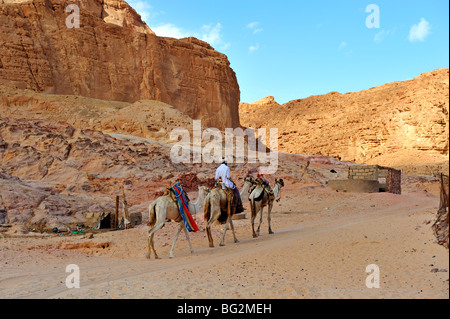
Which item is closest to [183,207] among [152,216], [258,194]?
[152,216]

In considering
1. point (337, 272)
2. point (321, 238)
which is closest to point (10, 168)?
point (321, 238)

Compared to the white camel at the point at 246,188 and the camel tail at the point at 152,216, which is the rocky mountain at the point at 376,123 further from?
the camel tail at the point at 152,216

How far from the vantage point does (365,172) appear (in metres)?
30.5

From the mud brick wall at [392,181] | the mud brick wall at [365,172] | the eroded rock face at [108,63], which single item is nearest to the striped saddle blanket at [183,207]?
the mud brick wall at [365,172]

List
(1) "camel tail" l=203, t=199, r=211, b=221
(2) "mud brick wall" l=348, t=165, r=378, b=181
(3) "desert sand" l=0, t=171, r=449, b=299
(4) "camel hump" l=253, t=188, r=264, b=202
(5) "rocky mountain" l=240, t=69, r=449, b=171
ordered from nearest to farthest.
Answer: (3) "desert sand" l=0, t=171, r=449, b=299
(1) "camel tail" l=203, t=199, r=211, b=221
(4) "camel hump" l=253, t=188, r=264, b=202
(2) "mud brick wall" l=348, t=165, r=378, b=181
(5) "rocky mountain" l=240, t=69, r=449, b=171

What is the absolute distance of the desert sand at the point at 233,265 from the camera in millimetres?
6305

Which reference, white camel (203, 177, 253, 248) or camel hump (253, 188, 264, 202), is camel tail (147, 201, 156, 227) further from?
camel hump (253, 188, 264, 202)

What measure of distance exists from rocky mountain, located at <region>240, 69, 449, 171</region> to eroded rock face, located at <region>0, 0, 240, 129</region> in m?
25.4

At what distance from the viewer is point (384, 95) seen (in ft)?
296

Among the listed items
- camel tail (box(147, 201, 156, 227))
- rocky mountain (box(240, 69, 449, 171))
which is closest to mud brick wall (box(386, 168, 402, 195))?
camel tail (box(147, 201, 156, 227))

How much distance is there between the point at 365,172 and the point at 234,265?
24438 millimetres

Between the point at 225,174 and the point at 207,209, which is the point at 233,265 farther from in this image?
the point at 225,174

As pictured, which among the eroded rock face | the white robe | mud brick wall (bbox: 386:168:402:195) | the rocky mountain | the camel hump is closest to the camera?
the white robe

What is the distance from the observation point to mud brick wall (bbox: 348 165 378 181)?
97.8 ft
